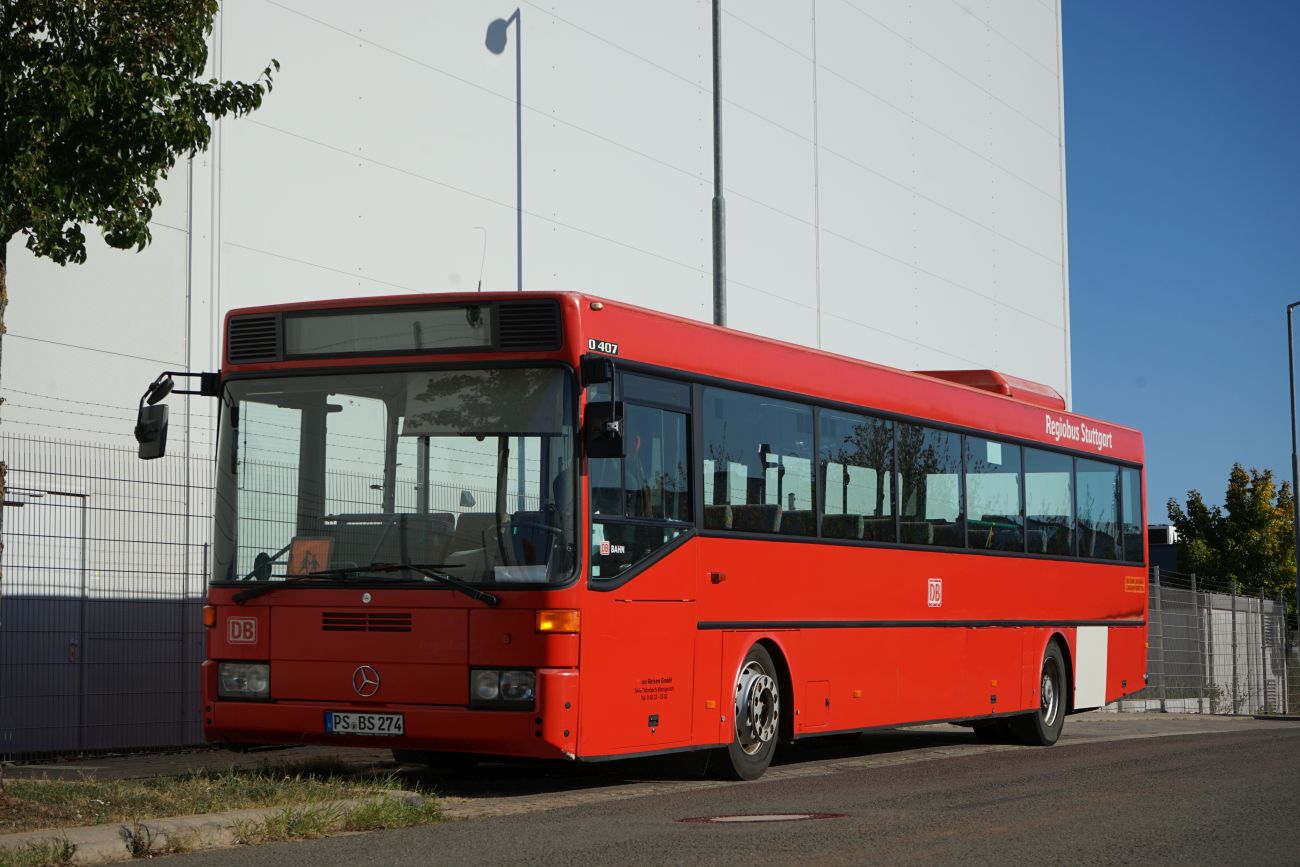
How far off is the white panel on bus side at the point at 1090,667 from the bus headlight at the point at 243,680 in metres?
10.3

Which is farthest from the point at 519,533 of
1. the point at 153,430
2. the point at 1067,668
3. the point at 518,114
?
the point at 518,114

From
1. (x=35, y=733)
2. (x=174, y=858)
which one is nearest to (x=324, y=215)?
(x=35, y=733)

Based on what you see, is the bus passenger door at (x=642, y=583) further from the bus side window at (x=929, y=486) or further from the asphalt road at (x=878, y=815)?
the bus side window at (x=929, y=486)

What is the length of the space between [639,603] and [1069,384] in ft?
103

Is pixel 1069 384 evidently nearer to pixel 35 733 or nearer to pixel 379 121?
pixel 379 121

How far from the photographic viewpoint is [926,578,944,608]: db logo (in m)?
16.1

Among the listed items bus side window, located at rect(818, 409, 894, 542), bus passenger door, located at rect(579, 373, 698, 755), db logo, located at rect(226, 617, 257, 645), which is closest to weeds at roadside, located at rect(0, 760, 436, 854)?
db logo, located at rect(226, 617, 257, 645)

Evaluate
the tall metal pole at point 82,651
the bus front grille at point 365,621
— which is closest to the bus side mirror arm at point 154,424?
the bus front grille at point 365,621

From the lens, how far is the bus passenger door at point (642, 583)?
37.8 ft

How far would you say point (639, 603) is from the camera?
1195cm

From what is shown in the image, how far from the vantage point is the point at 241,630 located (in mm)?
11930

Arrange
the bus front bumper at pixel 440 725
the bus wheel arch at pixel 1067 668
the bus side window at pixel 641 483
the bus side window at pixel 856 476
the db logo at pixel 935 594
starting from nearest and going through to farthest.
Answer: the bus front bumper at pixel 440 725 < the bus side window at pixel 641 483 < the bus side window at pixel 856 476 < the db logo at pixel 935 594 < the bus wheel arch at pixel 1067 668

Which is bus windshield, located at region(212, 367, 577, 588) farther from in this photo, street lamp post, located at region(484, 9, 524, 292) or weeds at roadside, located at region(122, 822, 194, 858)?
street lamp post, located at region(484, 9, 524, 292)

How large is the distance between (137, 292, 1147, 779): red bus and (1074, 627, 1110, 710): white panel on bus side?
5.81 meters
